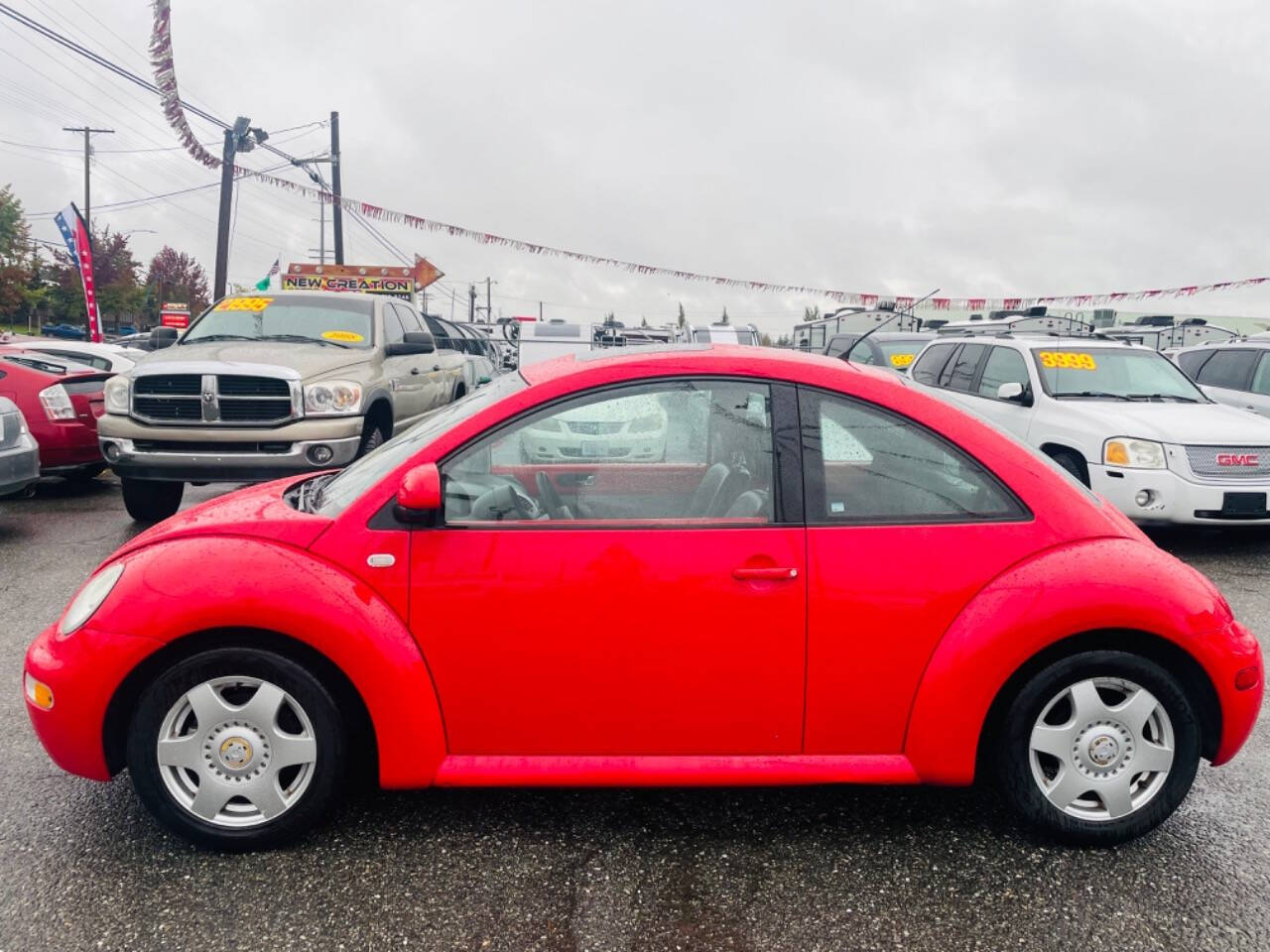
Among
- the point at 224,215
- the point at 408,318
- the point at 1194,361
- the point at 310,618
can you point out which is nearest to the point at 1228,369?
the point at 1194,361

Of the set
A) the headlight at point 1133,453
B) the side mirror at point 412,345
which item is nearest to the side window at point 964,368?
the headlight at point 1133,453

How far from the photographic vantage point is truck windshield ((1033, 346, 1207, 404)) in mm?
7875

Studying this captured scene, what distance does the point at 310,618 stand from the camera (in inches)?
100

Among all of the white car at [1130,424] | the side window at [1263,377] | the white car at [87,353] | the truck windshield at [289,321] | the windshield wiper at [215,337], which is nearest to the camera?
the white car at [1130,424]

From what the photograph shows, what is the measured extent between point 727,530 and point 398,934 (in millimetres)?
1393

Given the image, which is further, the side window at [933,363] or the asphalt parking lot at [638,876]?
the side window at [933,363]

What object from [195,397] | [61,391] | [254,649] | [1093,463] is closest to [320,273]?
[61,391]

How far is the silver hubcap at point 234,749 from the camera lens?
2611mm

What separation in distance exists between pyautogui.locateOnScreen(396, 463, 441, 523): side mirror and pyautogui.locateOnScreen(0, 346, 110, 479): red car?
A: 7211mm

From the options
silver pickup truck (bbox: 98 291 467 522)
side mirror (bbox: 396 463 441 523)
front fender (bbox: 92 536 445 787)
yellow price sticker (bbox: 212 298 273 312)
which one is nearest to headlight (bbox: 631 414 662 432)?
side mirror (bbox: 396 463 441 523)

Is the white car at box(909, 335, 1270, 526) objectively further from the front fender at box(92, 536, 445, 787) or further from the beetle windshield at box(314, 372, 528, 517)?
the front fender at box(92, 536, 445, 787)

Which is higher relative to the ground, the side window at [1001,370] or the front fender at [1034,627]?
the side window at [1001,370]

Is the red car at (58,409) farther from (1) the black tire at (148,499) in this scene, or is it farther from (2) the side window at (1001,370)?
(2) the side window at (1001,370)

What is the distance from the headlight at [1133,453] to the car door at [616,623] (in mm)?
5227
